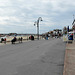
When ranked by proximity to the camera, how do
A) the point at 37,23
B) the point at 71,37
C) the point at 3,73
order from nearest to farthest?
1. the point at 3,73
2. the point at 71,37
3. the point at 37,23

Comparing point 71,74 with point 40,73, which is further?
point 40,73

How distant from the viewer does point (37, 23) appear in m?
48.9

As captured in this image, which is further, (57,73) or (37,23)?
(37,23)

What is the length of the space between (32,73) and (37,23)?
142 feet

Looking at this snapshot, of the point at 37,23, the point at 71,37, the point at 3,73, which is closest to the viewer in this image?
the point at 3,73

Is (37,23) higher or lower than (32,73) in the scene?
higher

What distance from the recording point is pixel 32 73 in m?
6.04

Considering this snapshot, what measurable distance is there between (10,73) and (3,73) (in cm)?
29

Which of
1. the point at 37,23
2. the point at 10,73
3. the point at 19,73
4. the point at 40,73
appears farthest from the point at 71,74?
the point at 37,23

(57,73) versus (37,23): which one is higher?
(37,23)

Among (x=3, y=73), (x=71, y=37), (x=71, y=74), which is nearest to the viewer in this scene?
(x=71, y=74)

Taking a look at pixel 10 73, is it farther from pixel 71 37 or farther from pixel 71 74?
pixel 71 37

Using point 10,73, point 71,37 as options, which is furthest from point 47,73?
point 71,37

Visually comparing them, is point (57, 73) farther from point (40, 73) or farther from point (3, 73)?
point (3, 73)
